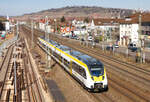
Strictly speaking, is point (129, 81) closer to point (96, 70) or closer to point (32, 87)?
point (96, 70)

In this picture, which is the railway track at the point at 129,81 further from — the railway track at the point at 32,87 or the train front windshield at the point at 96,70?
the railway track at the point at 32,87

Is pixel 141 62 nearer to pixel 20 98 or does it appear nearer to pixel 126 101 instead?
pixel 126 101

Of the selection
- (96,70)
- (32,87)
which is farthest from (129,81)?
(32,87)

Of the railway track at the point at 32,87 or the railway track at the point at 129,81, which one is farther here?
the railway track at the point at 32,87

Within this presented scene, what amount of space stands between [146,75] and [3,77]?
18018mm

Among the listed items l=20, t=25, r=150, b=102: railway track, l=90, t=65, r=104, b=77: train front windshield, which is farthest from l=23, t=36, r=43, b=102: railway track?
l=20, t=25, r=150, b=102: railway track

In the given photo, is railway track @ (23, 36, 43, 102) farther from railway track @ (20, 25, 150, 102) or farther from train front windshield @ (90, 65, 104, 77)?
railway track @ (20, 25, 150, 102)

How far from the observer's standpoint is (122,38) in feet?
194

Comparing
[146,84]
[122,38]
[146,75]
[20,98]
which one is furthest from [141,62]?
[122,38]

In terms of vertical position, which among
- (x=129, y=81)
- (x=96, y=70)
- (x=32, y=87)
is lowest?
(x=32, y=87)

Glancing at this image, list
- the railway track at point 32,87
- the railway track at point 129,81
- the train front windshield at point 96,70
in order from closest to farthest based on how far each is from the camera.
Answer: the train front windshield at point 96,70 → the railway track at point 129,81 → the railway track at point 32,87

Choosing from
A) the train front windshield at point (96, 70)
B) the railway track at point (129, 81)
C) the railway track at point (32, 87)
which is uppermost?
the train front windshield at point (96, 70)

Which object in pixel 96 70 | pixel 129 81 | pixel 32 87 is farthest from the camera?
pixel 32 87

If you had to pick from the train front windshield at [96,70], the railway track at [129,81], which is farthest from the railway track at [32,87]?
the railway track at [129,81]
